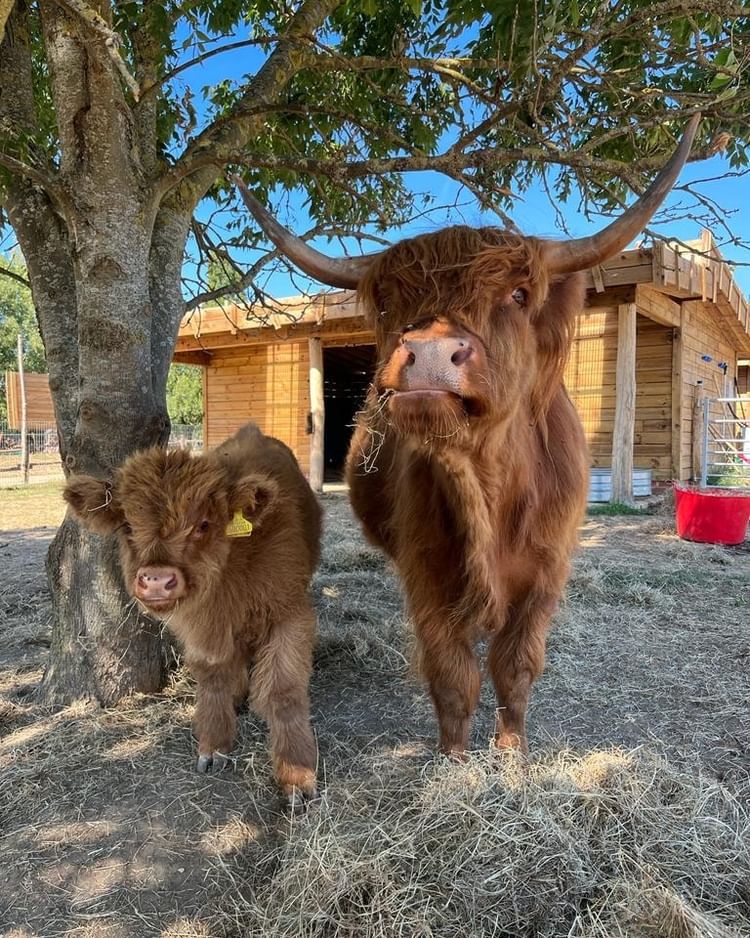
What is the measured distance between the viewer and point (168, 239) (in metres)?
3.20

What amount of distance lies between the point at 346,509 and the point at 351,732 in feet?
26.3

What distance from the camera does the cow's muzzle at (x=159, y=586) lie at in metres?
2.22

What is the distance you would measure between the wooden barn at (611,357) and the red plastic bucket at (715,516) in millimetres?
2295

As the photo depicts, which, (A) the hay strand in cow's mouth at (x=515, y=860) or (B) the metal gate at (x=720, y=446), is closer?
(A) the hay strand in cow's mouth at (x=515, y=860)

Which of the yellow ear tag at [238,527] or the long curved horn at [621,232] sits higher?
the long curved horn at [621,232]

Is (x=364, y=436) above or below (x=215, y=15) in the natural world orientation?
below

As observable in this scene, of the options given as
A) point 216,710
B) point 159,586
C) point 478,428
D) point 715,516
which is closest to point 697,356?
point 715,516

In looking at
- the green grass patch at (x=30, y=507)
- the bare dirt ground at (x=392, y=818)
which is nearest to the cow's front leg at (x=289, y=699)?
the bare dirt ground at (x=392, y=818)

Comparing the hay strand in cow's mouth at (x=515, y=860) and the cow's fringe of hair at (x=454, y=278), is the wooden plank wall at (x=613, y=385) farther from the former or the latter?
the hay strand in cow's mouth at (x=515, y=860)

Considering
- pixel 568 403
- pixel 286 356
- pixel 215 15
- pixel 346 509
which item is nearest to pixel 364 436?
pixel 568 403

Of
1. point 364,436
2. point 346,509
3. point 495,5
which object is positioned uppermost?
point 495,5

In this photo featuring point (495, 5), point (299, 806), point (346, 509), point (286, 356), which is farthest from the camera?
point (286, 356)

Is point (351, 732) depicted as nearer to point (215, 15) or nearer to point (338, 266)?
point (338, 266)

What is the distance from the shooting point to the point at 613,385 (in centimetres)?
1072
